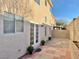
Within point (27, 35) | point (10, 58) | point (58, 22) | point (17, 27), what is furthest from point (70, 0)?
point (58, 22)

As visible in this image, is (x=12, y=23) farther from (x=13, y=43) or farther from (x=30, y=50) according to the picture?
(x=30, y=50)

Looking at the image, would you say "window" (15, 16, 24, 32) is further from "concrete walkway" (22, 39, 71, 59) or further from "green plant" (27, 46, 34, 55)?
"concrete walkway" (22, 39, 71, 59)

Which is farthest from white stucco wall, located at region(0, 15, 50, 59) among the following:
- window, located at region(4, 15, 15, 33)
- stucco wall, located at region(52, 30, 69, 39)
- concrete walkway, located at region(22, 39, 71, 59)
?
stucco wall, located at region(52, 30, 69, 39)

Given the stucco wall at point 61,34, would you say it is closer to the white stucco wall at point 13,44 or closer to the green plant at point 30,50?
the white stucco wall at point 13,44

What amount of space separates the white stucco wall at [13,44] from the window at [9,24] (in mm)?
260

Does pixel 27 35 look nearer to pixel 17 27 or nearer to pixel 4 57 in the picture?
pixel 17 27

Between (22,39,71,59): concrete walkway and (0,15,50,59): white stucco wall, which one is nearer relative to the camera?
(0,15,50,59): white stucco wall

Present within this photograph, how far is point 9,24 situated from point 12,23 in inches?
19.3

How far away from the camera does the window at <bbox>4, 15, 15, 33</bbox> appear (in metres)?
7.62

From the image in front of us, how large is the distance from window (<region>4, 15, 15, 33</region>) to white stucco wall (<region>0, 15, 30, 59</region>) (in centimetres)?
26

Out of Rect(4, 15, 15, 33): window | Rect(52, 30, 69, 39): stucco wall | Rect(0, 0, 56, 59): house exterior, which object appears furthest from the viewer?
Rect(52, 30, 69, 39): stucco wall

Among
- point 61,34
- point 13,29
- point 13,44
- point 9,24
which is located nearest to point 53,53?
point 13,44

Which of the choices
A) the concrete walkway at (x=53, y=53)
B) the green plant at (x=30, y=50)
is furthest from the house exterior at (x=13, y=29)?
the concrete walkway at (x=53, y=53)

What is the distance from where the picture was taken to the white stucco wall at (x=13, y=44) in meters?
7.06
